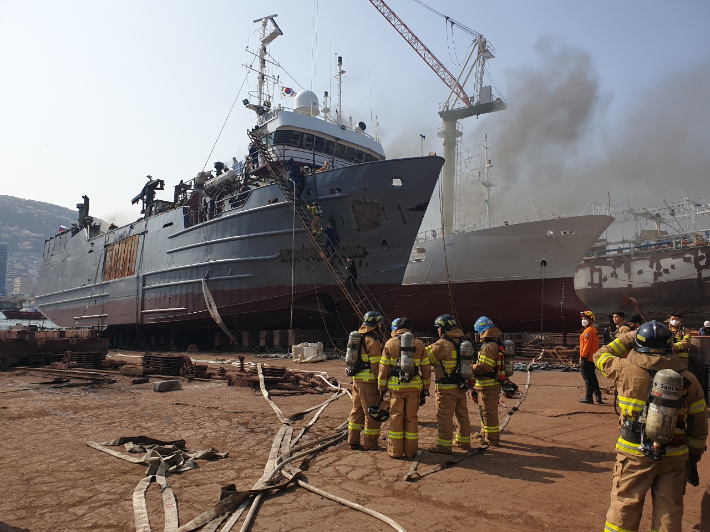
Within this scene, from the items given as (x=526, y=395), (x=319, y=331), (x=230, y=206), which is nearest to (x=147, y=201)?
(x=230, y=206)

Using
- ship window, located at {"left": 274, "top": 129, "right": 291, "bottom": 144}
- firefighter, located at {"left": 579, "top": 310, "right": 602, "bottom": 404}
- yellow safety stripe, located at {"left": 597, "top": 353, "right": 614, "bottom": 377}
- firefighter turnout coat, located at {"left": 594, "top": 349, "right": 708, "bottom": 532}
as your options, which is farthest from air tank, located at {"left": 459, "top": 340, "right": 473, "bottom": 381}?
ship window, located at {"left": 274, "top": 129, "right": 291, "bottom": 144}

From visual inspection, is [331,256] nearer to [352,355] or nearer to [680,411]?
[352,355]

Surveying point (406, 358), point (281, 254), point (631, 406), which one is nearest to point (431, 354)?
point (406, 358)

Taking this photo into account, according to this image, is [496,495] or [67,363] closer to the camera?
[496,495]

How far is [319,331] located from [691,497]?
13529mm

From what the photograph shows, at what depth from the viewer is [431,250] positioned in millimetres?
18359

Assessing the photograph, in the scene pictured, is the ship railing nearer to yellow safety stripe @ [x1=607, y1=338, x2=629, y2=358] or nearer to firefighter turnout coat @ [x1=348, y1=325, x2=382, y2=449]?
firefighter turnout coat @ [x1=348, y1=325, x2=382, y2=449]

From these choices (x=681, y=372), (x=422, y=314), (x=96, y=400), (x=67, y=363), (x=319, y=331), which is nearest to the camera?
(x=681, y=372)

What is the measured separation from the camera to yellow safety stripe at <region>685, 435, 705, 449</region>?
253cm

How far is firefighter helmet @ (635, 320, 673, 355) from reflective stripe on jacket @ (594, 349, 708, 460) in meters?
0.03

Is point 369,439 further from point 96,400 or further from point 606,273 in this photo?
point 606,273

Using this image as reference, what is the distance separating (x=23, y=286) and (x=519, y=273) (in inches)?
7028

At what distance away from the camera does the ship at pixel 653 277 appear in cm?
2034

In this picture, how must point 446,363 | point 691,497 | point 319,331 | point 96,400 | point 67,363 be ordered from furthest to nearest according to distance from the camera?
point 319,331 → point 67,363 → point 96,400 → point 446,363 → point 691,497
